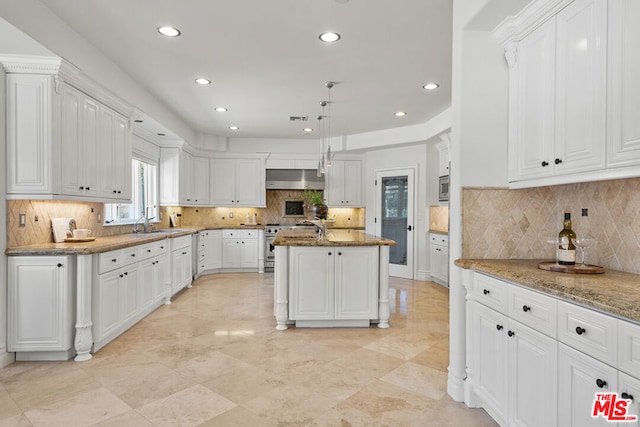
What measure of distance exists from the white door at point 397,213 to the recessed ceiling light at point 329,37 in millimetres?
3821

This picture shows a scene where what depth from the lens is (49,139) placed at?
2914 mm

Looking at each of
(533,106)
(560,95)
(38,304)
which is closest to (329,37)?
(533,106)

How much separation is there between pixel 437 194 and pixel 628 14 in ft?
16.3

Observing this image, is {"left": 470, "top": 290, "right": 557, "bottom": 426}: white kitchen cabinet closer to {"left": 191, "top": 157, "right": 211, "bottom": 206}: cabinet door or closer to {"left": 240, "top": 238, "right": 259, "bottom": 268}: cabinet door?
{"left": 240, "top": 238, "right": 259, "bottom": 268}: cabinet door

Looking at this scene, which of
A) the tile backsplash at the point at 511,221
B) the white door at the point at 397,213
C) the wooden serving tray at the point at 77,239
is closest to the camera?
the tile backsplash at the point at 511,221

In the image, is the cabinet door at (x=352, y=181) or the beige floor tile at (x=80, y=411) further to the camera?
the cabinet door at (x=352, y=181)

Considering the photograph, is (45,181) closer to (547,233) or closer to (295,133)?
(547,233)

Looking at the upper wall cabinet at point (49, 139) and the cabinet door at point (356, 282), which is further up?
the upper wall cabinet at point (49, 139)

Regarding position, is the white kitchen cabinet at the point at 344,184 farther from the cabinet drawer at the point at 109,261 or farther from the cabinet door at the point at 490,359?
the cabinet door at the point at 490,359

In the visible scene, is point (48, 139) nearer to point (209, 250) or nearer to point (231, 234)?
point (209, 250)

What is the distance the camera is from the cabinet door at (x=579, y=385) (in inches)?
50.4

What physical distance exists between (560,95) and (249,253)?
589 cm

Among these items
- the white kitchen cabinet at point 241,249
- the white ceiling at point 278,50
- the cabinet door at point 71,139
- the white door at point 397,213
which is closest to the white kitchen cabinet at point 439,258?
the white door at point 397,213

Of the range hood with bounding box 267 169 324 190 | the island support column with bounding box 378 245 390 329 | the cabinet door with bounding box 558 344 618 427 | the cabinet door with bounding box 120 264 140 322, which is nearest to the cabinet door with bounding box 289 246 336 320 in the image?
the island support column with bounding box 378 245 390 329
